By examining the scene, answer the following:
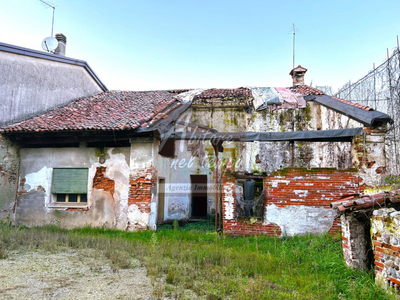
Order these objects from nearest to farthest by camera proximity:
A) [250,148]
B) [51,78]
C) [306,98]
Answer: [51,78] → [306,98] → [250,148]

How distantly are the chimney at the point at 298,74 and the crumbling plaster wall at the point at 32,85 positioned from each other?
11.1 metres

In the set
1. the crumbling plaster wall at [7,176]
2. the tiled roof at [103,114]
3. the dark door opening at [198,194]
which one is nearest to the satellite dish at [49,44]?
the tiled roof at [103,114]

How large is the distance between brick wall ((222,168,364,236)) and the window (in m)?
4.76

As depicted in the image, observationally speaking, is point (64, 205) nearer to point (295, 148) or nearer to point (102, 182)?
point (102, 182)

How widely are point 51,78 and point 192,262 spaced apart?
994cm

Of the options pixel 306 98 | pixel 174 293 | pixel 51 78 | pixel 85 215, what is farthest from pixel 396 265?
pixel 51 78

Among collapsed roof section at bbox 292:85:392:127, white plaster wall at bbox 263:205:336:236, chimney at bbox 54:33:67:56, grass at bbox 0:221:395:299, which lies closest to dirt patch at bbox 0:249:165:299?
grass at bbox 0:221:395:299

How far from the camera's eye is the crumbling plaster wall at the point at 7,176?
9.12 m

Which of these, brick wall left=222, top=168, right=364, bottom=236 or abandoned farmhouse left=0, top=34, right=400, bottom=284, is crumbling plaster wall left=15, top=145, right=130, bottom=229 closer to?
abandoned farmhouse left=0, top=34, right=400, bottom=284

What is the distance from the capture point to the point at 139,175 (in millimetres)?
8695

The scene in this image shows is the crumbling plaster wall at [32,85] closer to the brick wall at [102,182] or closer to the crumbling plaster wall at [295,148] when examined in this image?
the brick wall at [102,182]

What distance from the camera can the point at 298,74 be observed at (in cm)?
1493


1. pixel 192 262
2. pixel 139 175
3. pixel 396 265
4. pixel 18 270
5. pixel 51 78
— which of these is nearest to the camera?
pixel 396 265

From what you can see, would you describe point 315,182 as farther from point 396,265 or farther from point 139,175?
point 139,175
